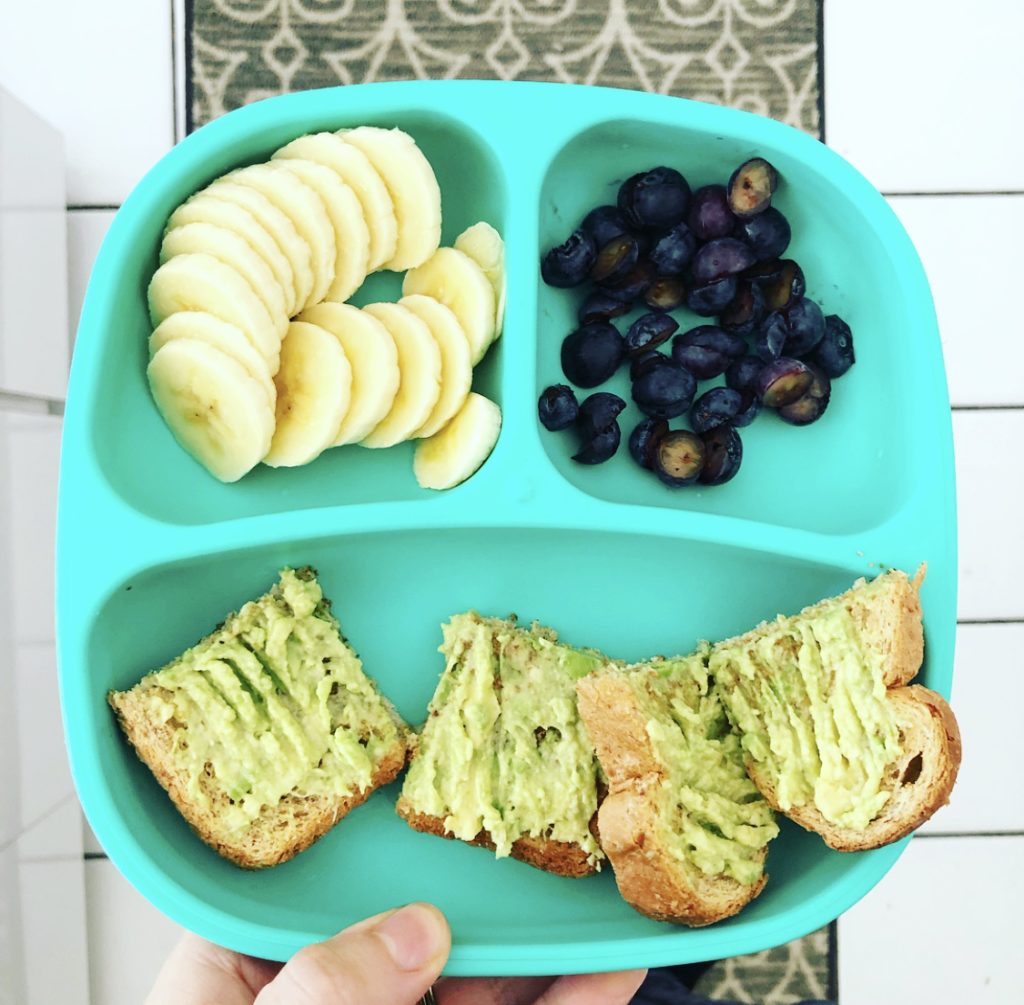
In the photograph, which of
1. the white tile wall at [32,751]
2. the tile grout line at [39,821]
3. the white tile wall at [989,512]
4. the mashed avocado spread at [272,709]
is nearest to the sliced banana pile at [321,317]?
the mashed avocado spread at [272,709]

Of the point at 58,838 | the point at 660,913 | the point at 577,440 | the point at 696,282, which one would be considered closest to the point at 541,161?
the point at 696,282

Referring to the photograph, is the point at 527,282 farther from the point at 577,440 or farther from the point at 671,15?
the point at 671,15

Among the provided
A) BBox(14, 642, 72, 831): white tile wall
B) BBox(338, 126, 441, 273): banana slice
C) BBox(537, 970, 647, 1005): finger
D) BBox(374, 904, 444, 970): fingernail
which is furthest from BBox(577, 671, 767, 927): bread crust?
BBox(14, 642, 72, 831): white tile wall

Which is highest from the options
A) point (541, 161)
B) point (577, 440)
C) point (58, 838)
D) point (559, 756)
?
point (541, 161)

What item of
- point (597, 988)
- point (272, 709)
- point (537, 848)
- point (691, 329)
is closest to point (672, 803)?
point (537, 848)

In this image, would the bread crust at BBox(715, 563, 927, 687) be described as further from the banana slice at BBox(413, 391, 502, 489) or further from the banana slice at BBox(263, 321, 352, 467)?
the banana slice at BBox(263, 321, 352, 467)

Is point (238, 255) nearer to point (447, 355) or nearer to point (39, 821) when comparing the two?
point (447, 355)
